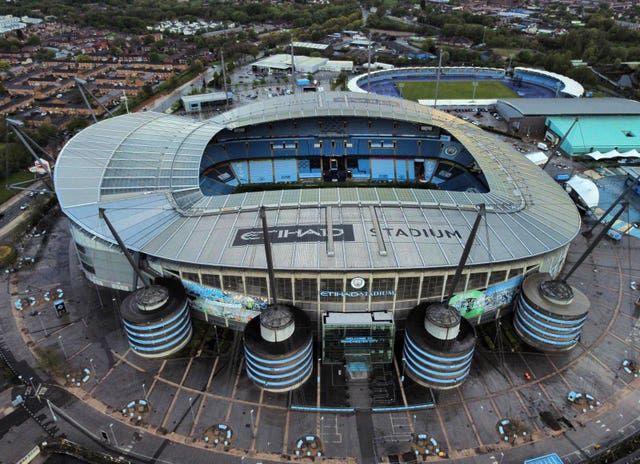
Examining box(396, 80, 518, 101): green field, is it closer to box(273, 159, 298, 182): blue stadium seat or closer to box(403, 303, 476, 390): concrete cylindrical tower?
box(273, 159, 298, 182): blue stadium seat

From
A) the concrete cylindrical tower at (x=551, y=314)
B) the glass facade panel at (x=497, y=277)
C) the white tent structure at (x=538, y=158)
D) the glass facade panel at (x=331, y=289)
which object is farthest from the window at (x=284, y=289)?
the white tent structure at (x=538, y=158)

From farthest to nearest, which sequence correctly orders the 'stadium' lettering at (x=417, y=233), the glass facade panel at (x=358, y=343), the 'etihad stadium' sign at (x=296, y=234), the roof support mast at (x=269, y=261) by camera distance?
the 'stadium' lettering at (x=417, y=233)
the 'etihad stadium' sign at (x=296, y=234)
the glass facade panel at (x=358, y=343)
the roof support mast at (x=269, y=261)

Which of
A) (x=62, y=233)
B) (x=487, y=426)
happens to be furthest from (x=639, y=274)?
(x=62, y=233)

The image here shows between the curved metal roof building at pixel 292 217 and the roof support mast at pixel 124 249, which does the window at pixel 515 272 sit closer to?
the curved metal roof building at pixel 292 217

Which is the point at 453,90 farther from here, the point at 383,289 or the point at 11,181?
the point at 11,181

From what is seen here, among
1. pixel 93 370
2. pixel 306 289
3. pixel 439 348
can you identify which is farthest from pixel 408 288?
pixel 93 370

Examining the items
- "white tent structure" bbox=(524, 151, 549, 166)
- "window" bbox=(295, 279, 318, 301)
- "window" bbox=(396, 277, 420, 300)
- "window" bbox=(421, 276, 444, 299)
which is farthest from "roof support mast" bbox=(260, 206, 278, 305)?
"white tent structure" bbox=(524, 151, 549, 166)
